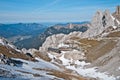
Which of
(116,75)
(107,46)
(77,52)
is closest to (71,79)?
(116,75)

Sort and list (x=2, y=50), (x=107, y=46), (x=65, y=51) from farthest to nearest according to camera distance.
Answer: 1. (x=65, y=51)
2. (x=107, y=46)
3. (x=2, y=50)

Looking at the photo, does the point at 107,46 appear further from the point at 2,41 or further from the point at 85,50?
the point at 2,41

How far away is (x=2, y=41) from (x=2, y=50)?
1350 centimetres

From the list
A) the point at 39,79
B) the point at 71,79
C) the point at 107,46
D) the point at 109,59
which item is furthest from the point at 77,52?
the point at 39,79

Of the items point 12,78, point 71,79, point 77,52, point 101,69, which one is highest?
point 77,52

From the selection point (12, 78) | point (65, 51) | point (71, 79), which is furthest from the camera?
point (65, 51)

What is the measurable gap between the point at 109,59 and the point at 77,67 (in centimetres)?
2472

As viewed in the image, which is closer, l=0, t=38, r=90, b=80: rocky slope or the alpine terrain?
l=0, t=38, r=90, b=80: rocky slope

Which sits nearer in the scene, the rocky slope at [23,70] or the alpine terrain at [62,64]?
the rocky slope at [23,70]

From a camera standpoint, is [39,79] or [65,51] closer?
[39,79]

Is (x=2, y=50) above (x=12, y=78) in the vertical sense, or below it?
above

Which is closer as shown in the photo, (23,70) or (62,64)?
(23,70)

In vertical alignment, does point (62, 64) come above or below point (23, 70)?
above

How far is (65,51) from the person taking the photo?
199000 millimetres
